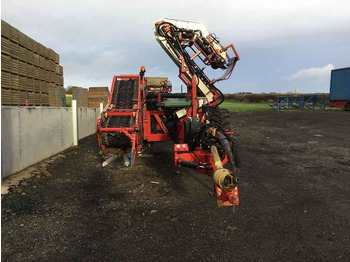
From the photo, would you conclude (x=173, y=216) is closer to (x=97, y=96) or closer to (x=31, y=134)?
(x=31, y=134)

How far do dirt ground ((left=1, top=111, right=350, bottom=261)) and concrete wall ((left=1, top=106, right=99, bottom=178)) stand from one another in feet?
2.15

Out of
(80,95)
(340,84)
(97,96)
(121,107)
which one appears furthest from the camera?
(340,84)

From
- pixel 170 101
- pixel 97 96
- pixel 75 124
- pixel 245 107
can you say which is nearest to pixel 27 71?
pixel 75 124

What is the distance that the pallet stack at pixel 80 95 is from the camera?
14789mm

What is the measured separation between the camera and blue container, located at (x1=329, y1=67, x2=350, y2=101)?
23.7 m

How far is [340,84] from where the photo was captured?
79.5 ft

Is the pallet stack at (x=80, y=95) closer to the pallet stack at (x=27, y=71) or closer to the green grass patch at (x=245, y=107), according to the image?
the pallet stack at (x=27, y=71)

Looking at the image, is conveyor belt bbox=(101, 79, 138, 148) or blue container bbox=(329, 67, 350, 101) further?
blue container bbox=(329, 67, 350, 101)

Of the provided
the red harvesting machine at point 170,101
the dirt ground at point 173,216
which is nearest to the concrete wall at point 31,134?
the dirt ground at point 173,216

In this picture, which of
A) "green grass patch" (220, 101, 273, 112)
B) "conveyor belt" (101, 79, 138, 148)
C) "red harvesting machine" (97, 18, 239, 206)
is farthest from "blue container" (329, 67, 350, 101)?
"conveyor belt" (101, 79, 138, 148)

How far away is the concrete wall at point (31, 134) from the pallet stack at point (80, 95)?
5.26 metres

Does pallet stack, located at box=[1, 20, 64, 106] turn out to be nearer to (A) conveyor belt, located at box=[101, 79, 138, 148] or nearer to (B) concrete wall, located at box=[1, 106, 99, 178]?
(B) concrete wall, located at box=[1, 106, 99, 178]

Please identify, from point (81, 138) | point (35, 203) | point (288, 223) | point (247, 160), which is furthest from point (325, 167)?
point (81, 138)

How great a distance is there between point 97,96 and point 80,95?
2.74 meters
